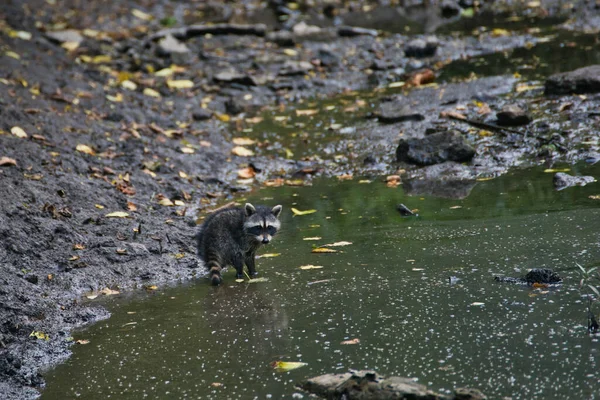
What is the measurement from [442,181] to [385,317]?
12.6 feet

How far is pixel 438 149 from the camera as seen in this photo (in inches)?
358

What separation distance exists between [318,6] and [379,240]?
14.2 metres

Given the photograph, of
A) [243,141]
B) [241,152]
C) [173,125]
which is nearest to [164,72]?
[173,125]

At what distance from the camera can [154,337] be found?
17.1 ft

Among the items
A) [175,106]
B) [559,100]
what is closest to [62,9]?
[175,106]

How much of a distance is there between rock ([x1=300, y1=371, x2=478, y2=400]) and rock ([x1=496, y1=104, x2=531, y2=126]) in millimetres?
6379

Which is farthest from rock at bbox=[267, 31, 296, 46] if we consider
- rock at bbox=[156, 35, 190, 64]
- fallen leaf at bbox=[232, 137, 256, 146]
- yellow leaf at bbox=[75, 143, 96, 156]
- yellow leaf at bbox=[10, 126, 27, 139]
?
yellow leaf at bbox=[10, 126, 27, 139]

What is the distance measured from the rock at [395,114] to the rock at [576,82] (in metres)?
1.85

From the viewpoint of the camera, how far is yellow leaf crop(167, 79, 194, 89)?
13.0 metres

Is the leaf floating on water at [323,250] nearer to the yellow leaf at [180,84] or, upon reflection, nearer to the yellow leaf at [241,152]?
the yellow leaf at [241,152]

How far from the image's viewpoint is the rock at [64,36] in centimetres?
1473

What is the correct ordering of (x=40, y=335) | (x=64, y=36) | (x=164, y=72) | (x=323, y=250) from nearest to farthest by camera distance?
1. (x=40, y=335)
2. (x=323, y=250)
3. (x=164, y=72)
4. (x=64, y=36)

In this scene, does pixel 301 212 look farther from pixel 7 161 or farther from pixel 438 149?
pixel 7 161

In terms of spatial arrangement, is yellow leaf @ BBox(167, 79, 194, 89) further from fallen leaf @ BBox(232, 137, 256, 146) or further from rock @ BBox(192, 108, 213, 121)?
fallen leaf @ BBox(232, 137, 256, 146)
